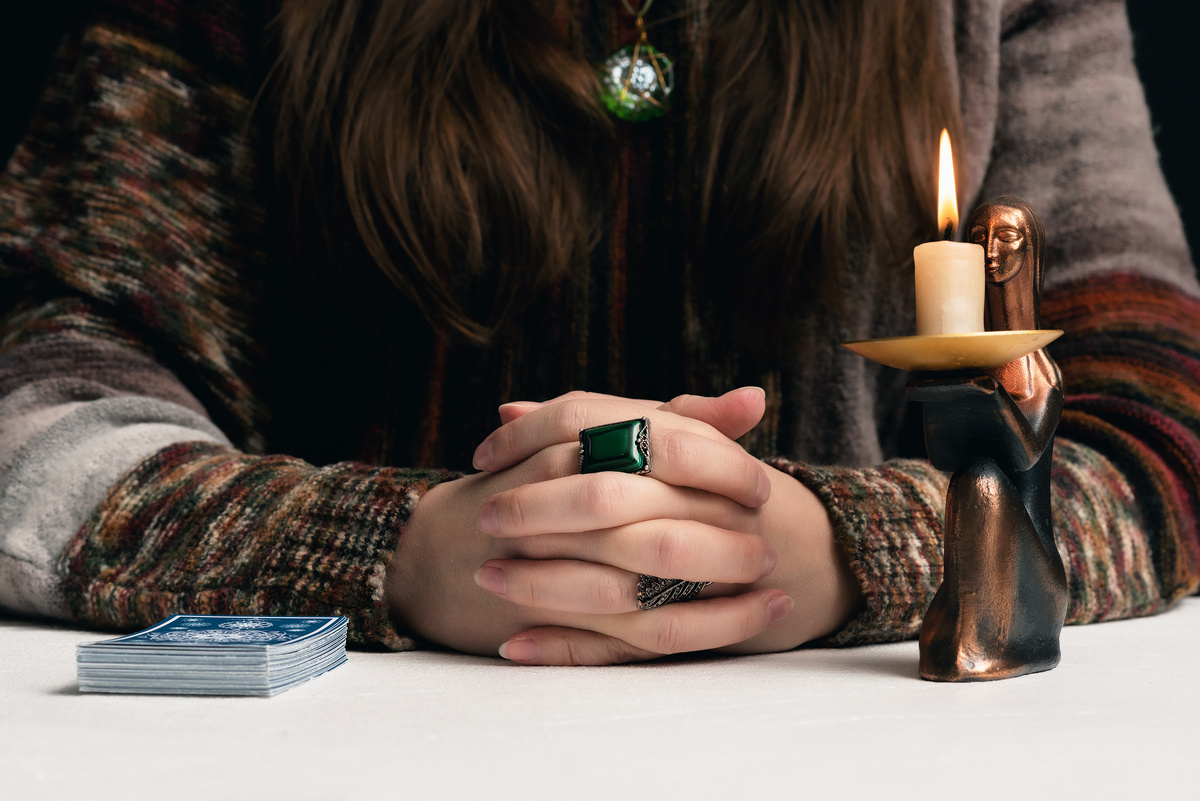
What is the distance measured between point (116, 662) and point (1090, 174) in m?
0.91

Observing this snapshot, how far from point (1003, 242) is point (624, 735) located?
0.28m

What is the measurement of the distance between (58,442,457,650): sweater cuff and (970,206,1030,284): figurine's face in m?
0.33

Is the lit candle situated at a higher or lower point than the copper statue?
higher

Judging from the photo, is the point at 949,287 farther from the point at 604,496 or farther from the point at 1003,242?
the point at 604,496

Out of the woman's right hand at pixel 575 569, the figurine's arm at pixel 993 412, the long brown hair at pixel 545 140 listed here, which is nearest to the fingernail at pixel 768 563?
the woman's right hand at pixel 575 569

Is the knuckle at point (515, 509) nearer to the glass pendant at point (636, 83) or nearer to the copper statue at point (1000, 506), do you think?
the copper statue at point (1000, 506)

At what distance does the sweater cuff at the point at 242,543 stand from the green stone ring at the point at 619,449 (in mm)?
130

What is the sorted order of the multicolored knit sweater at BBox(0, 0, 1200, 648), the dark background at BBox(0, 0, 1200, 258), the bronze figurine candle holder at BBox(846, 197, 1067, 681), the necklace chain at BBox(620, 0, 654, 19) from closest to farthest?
the bronze figurine candle holder at BBox(846, 197, 1067, 681)
the multicolored knit sweater at BBox(0, 0, 1200, 648)
the necklace chain at BBox(620, 0, 654, 19)
the dark background at BBox(0, 0, 1200, 258)

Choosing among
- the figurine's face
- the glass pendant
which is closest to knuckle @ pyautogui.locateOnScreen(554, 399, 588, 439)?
the figurine's face

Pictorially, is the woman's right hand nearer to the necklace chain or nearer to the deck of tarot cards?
the deck of tarot cards

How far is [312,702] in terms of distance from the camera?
0.40 meters

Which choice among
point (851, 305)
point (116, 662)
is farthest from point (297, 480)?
point (851, 305)

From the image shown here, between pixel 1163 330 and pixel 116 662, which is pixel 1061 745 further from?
pixel 1163 330

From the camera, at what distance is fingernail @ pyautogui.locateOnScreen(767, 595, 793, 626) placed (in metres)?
0.49
